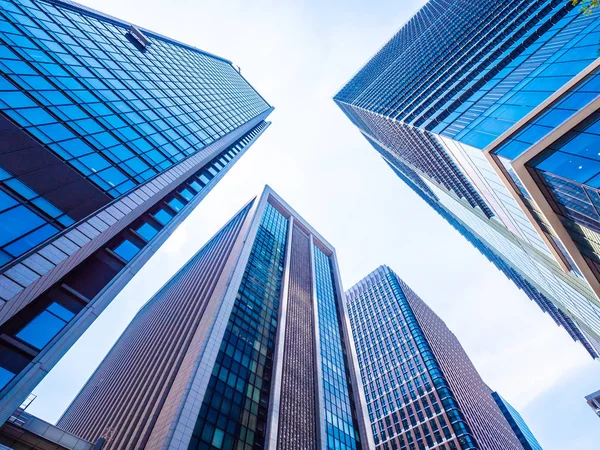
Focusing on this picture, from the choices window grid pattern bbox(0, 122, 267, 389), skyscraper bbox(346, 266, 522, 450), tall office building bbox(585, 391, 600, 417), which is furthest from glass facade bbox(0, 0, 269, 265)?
tall office building bbox(585, 391, 600, 417)

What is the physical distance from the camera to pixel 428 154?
177 feet

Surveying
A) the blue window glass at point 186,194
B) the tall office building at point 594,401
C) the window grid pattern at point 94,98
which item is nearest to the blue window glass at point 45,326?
the window grid pattern at point 94,98

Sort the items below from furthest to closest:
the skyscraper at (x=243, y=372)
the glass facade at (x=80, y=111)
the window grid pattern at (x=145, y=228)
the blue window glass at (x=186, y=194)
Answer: the blue window glass at (x=186, y=194), the skyscraper at (x=243, y=372), the glass facade at (x=80, y=111), the window grid pattern at (x=145, y=228)

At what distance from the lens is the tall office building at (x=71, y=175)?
52.9ft

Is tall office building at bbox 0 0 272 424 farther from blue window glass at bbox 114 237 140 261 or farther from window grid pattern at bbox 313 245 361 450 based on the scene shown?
window grid pattern at bbox 313 245 361 450

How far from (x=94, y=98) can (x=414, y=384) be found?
103642 millimetres

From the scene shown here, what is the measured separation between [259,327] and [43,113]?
123 feet

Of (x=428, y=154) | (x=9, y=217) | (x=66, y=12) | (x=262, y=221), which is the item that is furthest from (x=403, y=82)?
(x=9, y=217)

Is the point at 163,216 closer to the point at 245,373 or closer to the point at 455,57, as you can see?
the point at 245,373

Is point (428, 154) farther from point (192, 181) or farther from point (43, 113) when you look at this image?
point (43, 113)

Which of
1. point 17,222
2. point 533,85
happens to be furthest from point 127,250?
point 533,85

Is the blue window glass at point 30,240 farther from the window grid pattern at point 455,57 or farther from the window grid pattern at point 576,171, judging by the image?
the window grid pattern at point 455,57

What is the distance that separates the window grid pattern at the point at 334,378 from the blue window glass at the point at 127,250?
3409cm

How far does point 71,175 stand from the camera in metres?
20.7
